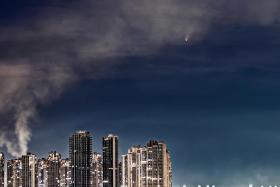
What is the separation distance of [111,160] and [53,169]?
535 centimetres

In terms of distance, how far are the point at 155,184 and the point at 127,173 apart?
15.1ft

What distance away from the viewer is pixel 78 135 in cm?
6694

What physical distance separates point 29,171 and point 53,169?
253 centimetres

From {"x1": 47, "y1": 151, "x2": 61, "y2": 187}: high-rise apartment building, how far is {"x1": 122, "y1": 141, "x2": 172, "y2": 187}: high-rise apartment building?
7652 mm

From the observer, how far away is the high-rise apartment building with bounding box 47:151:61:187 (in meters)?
67.6

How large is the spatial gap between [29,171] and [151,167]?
37.1ft

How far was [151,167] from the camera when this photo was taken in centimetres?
5853

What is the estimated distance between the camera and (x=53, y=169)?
6881 cm

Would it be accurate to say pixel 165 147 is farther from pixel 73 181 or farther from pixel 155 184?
pixel 73 181

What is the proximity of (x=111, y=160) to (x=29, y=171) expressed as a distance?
219 inches

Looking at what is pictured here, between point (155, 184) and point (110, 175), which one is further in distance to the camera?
point (110, 175)

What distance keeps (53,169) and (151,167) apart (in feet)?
39.9

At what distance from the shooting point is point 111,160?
2571 inches

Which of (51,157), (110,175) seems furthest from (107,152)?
(51,157)
